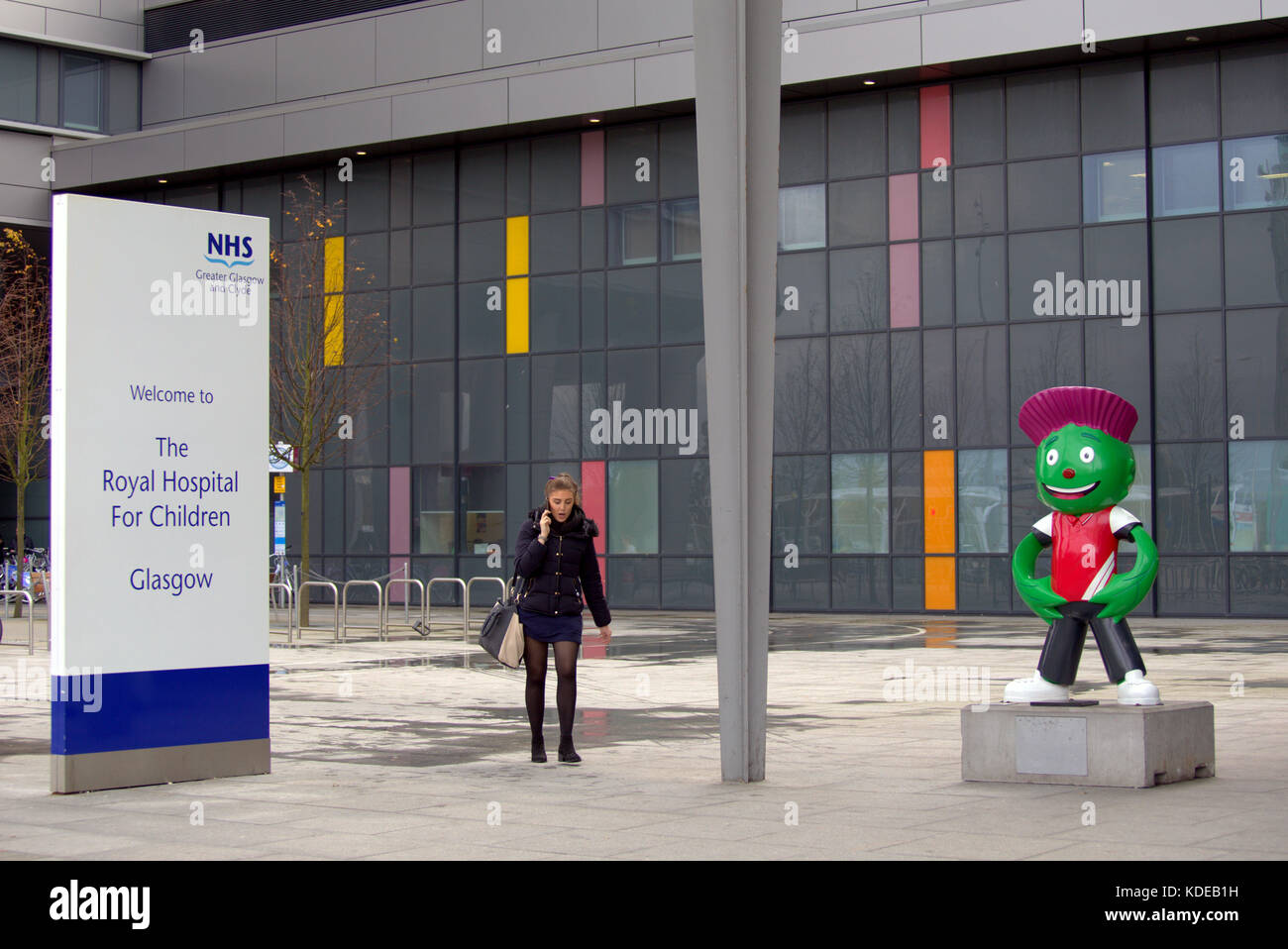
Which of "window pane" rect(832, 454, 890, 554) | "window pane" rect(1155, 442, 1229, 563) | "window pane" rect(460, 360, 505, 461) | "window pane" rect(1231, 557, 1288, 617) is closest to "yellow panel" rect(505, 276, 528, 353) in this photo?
"window pane" rect(460, 360, 505, 461)

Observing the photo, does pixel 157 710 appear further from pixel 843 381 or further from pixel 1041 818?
pixel 843 381

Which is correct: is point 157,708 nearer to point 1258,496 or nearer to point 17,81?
point 1258,496

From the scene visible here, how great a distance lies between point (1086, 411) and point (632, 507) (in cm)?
2248

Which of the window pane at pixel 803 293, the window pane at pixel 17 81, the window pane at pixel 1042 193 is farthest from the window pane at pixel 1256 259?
the window pane at pixel 17 81

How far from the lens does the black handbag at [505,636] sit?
10.2 m

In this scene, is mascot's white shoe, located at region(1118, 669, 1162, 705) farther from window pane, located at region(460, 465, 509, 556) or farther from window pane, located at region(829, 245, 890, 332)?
window pane, located at region(460, 465, 509, 556)

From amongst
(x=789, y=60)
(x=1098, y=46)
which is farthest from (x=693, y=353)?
(x=1098, y=46)

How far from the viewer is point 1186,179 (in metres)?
27.1

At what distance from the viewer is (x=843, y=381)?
2972 cm

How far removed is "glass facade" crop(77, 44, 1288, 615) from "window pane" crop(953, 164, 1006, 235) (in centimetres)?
5

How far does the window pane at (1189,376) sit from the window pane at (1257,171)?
196cm

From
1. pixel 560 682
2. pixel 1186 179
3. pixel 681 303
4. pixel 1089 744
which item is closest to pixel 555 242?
pixel 681 303

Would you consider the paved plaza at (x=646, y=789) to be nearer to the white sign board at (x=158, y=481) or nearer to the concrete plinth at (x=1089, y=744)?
the concrete plinth at (x=1089, y=744)

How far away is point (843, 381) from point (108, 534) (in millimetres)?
21756
